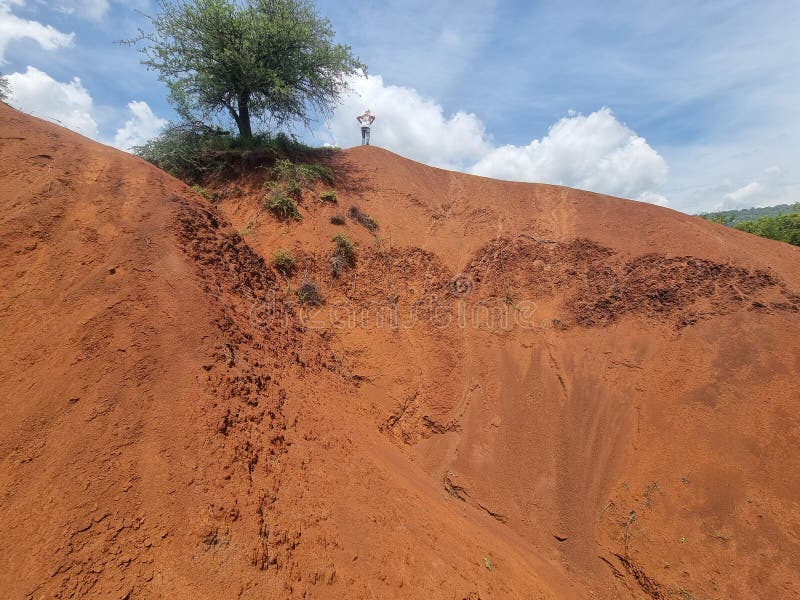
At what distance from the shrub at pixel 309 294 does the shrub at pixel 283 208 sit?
217 cm

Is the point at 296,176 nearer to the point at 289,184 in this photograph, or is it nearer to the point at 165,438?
the point at 289,184

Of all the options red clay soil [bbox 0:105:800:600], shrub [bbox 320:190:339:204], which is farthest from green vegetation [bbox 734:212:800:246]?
shrub [bbox 320:190:339:204]

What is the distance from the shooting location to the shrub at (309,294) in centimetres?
Answer: 803

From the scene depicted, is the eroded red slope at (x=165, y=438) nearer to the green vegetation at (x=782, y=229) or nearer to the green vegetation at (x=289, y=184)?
the green vegetation at (x=289, y=184)

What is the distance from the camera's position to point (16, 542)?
2369mm

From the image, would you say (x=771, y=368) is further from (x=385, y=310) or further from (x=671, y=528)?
(x=385, y=310)

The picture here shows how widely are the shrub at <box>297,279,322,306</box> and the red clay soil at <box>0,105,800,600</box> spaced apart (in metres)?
0.27

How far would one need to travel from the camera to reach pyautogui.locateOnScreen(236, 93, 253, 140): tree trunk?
12.3 m

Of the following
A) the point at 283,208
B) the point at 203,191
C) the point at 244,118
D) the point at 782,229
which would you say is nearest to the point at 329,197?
the point at 283,208

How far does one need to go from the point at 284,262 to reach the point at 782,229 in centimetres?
1967

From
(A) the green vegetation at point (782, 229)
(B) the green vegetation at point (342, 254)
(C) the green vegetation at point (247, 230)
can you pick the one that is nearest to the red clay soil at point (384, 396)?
(B) the green vegetation at point (342, 254)

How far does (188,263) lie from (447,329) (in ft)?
19.3

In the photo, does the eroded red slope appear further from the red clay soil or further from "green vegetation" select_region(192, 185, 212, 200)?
"green vegetation" select_region(192, 185, 212, 200)

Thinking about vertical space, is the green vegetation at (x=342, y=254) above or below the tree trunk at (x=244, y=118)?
below
